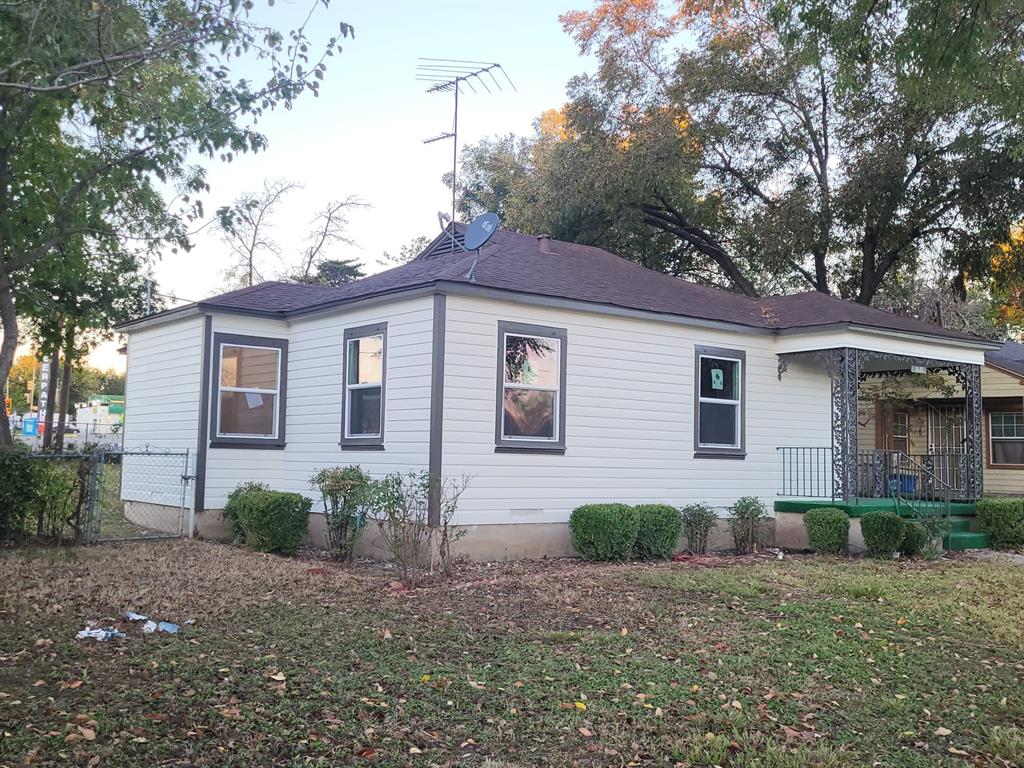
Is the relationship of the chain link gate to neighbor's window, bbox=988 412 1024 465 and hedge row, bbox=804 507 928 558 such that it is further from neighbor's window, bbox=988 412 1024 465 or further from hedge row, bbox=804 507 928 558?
neighbor's window, bbox=988 412 1024 465

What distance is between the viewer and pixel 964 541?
529 inches

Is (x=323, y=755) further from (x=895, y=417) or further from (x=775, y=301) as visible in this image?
(x=895, y=417)

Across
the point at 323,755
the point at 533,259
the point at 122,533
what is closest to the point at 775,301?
the point at 533,259

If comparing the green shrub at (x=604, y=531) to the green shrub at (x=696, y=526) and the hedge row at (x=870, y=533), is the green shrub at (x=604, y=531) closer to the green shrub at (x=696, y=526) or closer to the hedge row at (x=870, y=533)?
the green shrub at (x=696, y=526)

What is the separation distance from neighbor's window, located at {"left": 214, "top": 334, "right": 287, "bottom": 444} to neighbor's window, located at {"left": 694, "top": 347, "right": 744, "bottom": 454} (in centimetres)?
617

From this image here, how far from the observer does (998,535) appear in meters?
13.7

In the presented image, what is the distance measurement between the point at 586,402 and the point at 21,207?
24.3 ft

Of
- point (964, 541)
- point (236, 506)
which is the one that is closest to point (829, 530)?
point (964, 541)

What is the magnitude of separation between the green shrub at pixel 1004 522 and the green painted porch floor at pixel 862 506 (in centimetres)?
34

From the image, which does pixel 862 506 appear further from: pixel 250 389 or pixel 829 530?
pixel 250 389

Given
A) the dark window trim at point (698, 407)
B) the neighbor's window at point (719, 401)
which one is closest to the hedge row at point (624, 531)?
the dark window trim at point (698, 407)

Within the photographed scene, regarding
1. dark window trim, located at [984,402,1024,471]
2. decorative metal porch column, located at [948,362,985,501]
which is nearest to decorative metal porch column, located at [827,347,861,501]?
decorative metal porch column, located at [948,362,985,501]

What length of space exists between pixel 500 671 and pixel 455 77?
11.8m

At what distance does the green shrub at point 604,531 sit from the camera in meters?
11.0
